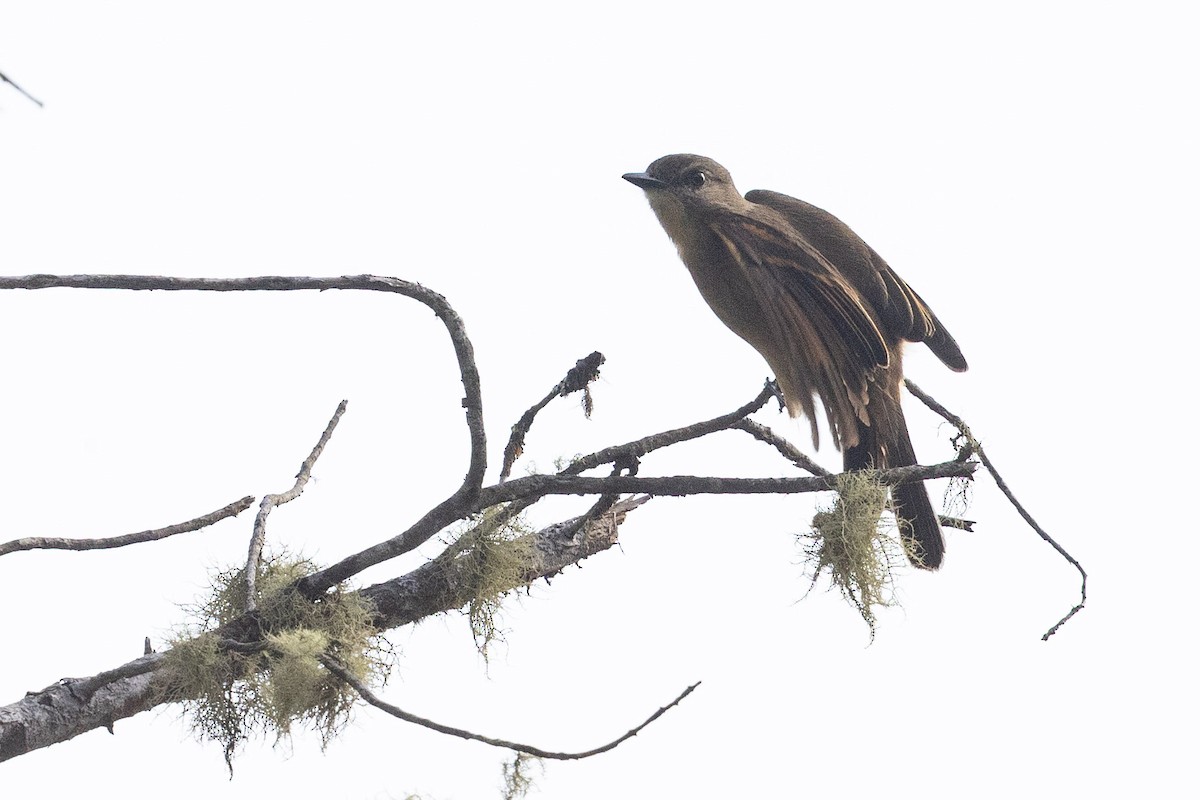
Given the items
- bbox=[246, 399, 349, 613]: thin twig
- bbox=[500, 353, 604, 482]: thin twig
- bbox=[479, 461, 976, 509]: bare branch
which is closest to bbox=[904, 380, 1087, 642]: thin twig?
bbox=[479, 461, 976, 509]: bare branch

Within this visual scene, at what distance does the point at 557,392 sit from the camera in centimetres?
324

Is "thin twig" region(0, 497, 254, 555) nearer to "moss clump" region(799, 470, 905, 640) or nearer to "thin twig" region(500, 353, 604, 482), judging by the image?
"thin twig" region(500, 353, 604, 482)

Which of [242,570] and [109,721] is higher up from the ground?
[242,570]

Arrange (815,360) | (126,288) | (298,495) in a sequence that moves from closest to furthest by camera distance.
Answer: (126,288) → (298,495) → (815,360)

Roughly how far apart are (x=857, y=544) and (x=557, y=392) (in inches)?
32.8

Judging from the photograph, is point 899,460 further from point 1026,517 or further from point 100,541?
point 100,541

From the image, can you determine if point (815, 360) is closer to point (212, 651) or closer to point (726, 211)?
point (726, 211)

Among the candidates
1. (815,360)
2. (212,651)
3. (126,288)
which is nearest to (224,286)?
(126,288)

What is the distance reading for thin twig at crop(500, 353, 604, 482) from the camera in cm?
324

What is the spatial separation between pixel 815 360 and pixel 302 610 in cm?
185

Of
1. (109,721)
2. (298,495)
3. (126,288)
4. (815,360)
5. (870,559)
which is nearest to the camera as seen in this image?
(126,288)

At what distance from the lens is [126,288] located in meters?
2.41

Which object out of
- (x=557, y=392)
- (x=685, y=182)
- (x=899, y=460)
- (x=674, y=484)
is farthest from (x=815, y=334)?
(x=674, y=484)

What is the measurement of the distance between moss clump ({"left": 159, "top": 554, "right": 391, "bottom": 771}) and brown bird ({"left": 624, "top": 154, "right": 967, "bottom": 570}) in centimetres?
166
